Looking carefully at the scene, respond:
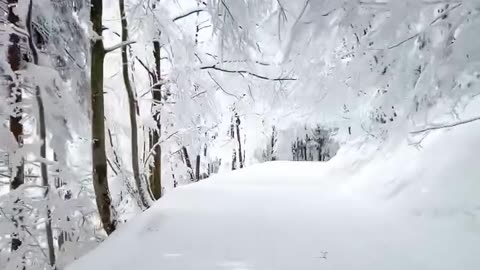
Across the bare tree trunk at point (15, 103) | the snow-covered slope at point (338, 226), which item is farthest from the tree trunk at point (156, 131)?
the bare tree trunk at point (15, 103)

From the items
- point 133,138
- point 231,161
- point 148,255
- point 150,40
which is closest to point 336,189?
point 133,138

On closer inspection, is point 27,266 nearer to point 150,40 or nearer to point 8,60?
point 8,60

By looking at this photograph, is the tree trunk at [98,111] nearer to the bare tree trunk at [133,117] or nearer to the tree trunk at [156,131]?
the bare tree trunk at [133,117]

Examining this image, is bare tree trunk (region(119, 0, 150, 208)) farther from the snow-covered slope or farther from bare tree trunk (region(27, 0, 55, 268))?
bare tree trunk (region(27, 0, 55, 268))

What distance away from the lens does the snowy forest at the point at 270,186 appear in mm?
3424

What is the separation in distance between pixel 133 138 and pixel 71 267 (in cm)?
405

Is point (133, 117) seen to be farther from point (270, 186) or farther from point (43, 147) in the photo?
point (43, 147)

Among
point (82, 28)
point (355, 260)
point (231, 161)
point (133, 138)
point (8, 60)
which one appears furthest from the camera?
point (231, 161)

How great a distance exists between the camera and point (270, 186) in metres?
8.48

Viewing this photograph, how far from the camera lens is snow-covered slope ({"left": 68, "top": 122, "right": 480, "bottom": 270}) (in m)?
3.50

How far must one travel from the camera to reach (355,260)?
11.3ft

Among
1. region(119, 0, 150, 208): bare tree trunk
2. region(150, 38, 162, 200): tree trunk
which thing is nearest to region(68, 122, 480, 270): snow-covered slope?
region(119, 0, 150, 208): bare tree trunk

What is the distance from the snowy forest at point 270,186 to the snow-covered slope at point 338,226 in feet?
0.07

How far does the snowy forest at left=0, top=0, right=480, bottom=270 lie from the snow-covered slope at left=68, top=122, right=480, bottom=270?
0.02m
